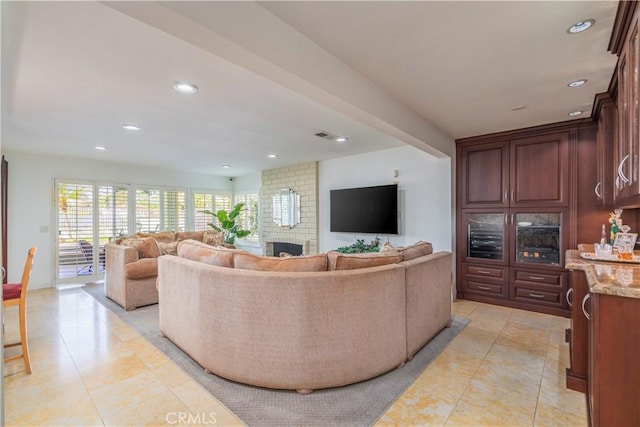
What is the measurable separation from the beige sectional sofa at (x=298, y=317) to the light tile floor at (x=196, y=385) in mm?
308

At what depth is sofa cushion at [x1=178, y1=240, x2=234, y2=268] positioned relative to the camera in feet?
8.52

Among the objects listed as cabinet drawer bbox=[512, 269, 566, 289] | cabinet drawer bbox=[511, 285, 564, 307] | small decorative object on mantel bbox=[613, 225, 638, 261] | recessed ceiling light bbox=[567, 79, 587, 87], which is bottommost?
cabinet drawer bbox=[511, 285, 564, 307]

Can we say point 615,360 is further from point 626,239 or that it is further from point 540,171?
point 540,171

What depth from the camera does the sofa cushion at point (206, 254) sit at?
260 cm

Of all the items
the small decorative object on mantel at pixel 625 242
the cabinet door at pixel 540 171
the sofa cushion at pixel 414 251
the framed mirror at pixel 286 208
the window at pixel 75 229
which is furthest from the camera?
the framed mirror at pixel 286 208

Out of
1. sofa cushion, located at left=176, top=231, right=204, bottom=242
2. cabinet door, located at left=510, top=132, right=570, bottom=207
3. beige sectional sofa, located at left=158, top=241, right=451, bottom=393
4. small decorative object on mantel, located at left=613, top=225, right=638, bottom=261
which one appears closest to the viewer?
beige sectional sofa, located at left=158, top=241, right=451, bottom=393

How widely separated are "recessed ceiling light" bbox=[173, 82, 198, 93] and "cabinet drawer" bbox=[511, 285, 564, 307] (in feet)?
14.5

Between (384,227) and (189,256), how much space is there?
10.1 feet

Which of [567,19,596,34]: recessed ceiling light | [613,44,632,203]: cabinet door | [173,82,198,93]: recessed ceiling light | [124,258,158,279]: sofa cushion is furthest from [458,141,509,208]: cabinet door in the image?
[124,258,158,279]: sofa cushion

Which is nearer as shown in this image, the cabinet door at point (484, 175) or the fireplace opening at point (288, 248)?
the cabinet door at point (484, 175)

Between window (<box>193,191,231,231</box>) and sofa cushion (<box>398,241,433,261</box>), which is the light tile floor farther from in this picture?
window (<box>193,191,231,231</box>)

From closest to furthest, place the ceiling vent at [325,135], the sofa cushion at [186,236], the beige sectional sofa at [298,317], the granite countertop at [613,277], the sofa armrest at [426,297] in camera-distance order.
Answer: the granite countertop at [613,277], the beige sectional sofa at [298,317], the sofa armrest at [426,297], the ceiling vent at [325,135], the sofa cushion at [186,236]

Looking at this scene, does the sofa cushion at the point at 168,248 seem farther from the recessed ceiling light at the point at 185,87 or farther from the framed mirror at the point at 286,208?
the recessed ceiling light at the point at 185,87

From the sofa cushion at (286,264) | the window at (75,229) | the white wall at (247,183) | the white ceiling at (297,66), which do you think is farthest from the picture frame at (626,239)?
the window at (75,229)
